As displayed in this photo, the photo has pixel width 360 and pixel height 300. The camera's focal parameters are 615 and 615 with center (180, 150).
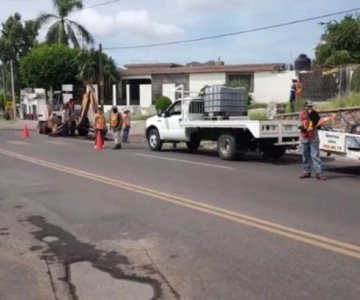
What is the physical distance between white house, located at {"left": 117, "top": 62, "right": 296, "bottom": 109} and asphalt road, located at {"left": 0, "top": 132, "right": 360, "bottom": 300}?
29.6 metres

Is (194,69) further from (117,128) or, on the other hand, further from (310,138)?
(310,138)

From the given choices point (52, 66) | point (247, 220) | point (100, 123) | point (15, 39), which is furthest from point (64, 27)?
point (247, 220)

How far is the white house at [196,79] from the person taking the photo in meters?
46.7

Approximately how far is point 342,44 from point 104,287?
41.7 m

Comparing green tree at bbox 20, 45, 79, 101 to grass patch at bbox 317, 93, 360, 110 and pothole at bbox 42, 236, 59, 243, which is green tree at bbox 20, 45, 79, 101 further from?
pothole at bbox 42, 236, 59, 243

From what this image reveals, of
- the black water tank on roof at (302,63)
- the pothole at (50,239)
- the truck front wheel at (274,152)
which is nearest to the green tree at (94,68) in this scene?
the black water tank on roof at (302,63)

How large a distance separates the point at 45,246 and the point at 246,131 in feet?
37.4

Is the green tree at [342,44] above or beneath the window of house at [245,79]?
above

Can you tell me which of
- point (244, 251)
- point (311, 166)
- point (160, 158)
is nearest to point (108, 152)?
point (160, 158)

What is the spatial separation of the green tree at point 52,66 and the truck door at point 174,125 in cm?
3681

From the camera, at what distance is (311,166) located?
1443cm

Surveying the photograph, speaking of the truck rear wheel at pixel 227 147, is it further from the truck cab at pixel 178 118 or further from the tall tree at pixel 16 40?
the tall tree at pixel 16 40

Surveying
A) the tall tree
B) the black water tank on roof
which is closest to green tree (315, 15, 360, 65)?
the black water tank on roof

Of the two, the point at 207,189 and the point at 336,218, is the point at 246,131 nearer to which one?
the point at 207,189
